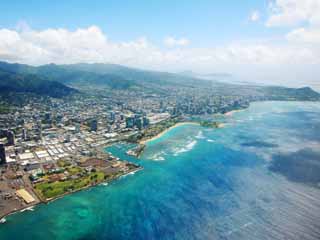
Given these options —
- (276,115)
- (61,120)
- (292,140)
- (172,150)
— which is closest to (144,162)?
(172,150)

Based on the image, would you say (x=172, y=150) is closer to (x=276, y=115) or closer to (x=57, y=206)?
(x=57, y=206)

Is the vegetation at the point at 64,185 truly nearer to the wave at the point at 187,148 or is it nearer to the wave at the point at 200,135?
the wave at the point at 187,148

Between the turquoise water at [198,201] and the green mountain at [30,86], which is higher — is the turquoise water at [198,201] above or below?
below

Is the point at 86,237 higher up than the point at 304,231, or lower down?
lower down

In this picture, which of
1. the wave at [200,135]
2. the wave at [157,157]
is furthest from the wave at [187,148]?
the wave at [200,135]

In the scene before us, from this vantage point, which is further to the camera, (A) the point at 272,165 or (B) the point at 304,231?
(A) the point at 272,165

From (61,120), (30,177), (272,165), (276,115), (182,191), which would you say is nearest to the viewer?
(182,191)

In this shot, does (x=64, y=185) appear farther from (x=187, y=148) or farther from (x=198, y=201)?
(x=187, y=148)

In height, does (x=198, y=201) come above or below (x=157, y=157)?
above

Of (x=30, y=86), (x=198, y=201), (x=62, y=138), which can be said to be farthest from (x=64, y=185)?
(x=30, y=86)
